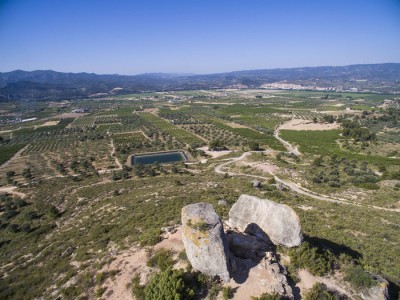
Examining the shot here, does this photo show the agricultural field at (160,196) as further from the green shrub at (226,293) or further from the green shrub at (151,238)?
the green shrub at (226,293)

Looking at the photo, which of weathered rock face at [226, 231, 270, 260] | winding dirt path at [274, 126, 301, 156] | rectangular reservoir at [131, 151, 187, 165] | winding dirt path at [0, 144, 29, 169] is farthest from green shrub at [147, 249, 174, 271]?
winding dirt path at [0, 144, 29, 169]

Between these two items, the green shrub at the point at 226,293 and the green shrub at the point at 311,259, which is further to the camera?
the green shrub at the point at 311,259

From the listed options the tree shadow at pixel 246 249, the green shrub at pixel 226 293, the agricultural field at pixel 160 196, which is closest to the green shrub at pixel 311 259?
the agricultural field at pixel 160 196

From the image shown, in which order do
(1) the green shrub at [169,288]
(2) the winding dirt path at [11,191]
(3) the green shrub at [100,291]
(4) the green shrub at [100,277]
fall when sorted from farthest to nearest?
1. (2) the winding dirt path at [11,191]
2. (4) the green shrub at [100,277]
3. (3) the green shrub at [100,291]
4. (1) the green shrub at [169,288]

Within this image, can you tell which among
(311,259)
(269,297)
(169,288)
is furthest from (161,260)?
(311,259)

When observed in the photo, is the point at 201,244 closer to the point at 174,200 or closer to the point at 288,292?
the point at 288,292

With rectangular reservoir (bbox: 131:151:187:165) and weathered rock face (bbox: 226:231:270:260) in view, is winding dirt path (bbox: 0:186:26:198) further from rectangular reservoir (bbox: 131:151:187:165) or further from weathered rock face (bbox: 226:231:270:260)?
weathered rock face (bbox: 226:231:270:260)
